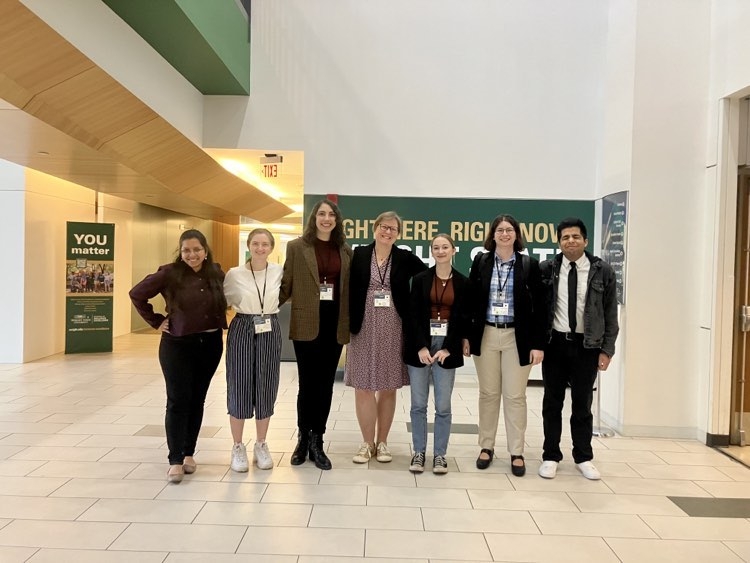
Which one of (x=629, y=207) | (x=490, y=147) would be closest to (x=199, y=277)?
(x=629, y=207)

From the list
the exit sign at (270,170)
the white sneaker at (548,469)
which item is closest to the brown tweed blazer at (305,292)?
the white sneaker at (548,469)

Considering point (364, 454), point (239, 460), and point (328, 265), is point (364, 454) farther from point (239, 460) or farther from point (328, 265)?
point (328, 265)

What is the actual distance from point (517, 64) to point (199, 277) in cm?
445

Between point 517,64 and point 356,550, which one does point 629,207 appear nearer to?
point 517,64

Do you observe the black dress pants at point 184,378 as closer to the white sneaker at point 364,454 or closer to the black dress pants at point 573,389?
the white sneaker at point 364,454

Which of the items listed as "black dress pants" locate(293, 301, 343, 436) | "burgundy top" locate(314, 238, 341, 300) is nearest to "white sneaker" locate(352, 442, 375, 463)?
"black dress pants" locate(293, 301, 343, 436)

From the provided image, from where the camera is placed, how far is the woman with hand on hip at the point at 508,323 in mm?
3641

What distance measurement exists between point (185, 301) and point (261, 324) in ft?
1.56

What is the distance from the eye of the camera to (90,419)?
4953 mm

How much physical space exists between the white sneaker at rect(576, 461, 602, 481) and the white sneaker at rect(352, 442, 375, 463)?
141 cm

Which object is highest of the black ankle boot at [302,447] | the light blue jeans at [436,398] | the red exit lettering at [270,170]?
the red exit lettering at [270,170]

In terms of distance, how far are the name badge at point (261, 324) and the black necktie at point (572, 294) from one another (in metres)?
1.94

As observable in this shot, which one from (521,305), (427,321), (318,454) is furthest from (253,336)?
(521,305)

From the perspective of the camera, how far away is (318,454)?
149 inches
